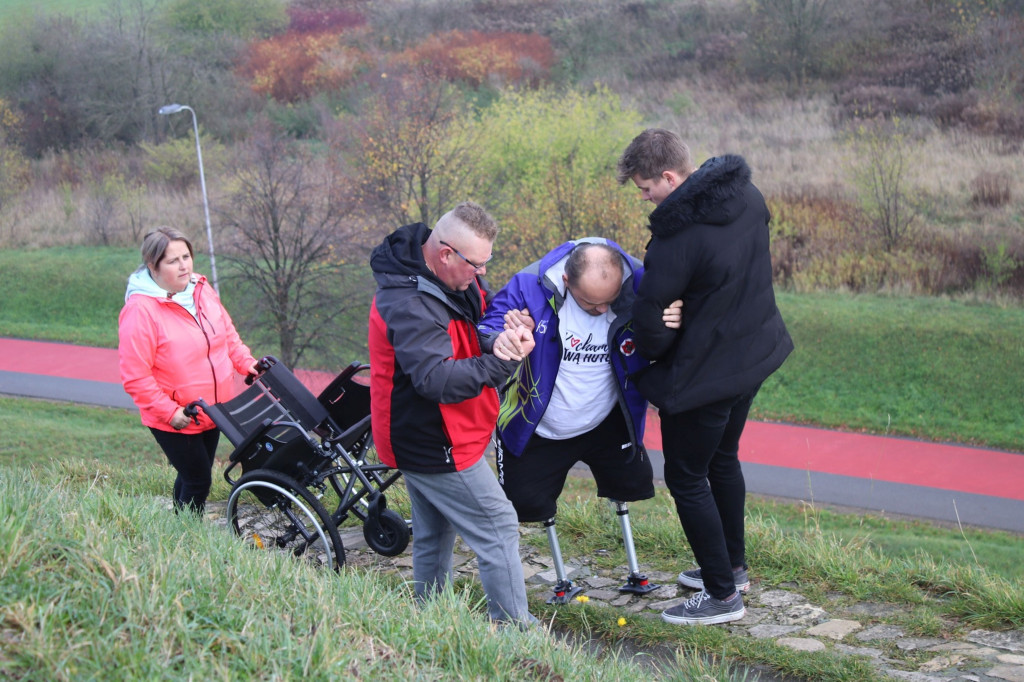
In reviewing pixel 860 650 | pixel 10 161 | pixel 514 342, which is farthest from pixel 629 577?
pixel 10 161

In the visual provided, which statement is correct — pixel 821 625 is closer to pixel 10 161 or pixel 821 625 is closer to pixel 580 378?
pixel 580 378

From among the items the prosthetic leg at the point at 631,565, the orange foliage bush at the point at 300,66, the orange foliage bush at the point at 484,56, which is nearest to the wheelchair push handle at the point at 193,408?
the prosthetic leg at the point at 631,565

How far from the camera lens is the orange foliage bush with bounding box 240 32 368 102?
48969 millimetres

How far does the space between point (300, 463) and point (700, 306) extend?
2294 mm

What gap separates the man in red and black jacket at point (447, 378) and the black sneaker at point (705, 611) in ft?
2.49

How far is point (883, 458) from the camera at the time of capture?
614 inches

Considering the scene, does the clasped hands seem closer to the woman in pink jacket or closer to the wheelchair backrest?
the wheelchair backrest

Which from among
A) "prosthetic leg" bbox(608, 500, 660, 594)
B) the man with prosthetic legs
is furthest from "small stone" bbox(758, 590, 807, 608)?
the man with prosthetic legs

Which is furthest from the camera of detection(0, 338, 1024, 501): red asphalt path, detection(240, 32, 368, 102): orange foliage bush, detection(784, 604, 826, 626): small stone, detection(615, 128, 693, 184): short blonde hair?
detection(240, 32, 368, 102): orange foliage bush

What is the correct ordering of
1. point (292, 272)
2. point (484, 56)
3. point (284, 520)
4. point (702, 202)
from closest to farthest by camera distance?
point (702, 202)
point (284, 520)
point (292, 272)
point (484, 56)

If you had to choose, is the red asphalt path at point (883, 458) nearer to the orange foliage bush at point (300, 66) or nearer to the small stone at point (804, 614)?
the small stone at point (804, 614)

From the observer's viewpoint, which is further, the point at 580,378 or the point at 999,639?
the point at 580,378

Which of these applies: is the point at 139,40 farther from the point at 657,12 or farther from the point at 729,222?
the point at 729,222

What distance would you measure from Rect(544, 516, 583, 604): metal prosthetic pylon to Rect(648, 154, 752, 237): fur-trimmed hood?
1583 mm
